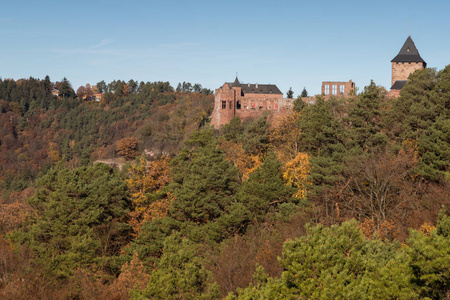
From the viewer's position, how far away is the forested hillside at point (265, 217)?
14242 millimetres

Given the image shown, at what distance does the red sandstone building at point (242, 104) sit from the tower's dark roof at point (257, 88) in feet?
4.10

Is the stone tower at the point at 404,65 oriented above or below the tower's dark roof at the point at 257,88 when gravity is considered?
above

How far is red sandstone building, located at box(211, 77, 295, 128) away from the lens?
60.9 metres

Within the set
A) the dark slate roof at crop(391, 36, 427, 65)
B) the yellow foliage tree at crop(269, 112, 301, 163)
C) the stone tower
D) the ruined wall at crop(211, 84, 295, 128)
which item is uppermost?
the dark slate roof at crop(391, 36, 427, 65)

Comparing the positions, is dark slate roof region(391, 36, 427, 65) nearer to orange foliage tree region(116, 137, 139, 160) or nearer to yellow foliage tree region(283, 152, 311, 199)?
yellow foliage tree region(283, 152, 311, 199)

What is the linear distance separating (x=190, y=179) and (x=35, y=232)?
9.58 m

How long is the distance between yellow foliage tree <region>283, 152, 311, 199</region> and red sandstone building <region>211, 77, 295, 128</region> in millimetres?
26440

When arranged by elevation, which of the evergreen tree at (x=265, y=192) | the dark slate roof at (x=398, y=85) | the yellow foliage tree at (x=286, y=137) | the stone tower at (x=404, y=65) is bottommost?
the evergreen tree at (x=265, y=192)

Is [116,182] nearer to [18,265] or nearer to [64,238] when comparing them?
→ [64,238]

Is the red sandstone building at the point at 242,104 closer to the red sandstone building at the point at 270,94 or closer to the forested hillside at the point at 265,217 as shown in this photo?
the red sandstone building at the point at 270,94

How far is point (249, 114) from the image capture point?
63.0 meters

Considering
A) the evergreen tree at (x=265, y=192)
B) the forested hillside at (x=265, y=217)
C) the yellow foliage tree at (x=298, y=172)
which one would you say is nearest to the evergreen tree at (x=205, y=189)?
the forested hillside at (x=265, y=217)

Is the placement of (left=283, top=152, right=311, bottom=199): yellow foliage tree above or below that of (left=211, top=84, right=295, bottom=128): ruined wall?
below

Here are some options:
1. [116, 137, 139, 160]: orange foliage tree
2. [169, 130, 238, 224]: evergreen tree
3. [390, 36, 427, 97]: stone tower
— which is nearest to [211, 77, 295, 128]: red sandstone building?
[390, 36, 427, 97]: stone tower
